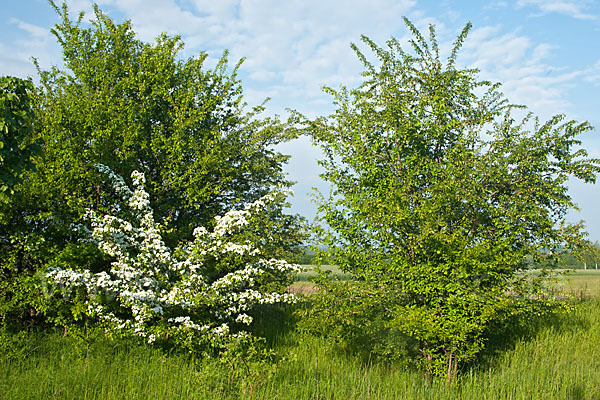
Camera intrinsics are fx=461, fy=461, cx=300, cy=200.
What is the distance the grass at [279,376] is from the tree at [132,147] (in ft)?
6.29

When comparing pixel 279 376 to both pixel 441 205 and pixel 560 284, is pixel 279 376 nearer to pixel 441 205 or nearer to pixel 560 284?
pixel 441 205

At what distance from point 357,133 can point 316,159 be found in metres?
1.01

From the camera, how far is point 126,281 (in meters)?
8.80

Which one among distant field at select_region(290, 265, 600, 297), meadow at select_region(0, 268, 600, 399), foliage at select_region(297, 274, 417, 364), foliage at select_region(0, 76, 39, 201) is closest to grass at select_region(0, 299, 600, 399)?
meadow at select_region(0, 268, 600, 399)

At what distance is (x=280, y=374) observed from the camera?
7.93 meters

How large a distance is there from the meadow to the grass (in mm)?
20

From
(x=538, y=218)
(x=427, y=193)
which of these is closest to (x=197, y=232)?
(x=427, y=193)

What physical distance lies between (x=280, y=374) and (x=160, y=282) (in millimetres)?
3079

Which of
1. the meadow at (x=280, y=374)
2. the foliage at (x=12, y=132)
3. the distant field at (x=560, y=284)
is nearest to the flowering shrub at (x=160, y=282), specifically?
the meadow at (x=280, y=374)

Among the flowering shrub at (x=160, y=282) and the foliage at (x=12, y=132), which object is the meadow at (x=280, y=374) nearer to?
the flowering shrub at (x=160, y=282)

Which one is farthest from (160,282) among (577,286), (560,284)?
(577,286)

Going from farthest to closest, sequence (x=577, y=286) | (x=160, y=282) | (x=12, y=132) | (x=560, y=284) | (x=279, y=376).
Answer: (x=577, y=286), (x=560, y=284), (x=160, y=282), (x=279, y=376), (x=12, y=132)

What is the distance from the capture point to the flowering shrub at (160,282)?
849 cm

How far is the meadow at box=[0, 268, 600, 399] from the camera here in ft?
22.4
